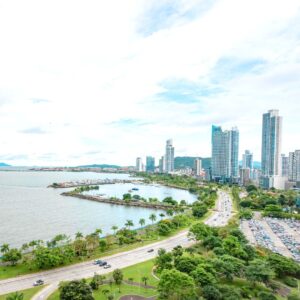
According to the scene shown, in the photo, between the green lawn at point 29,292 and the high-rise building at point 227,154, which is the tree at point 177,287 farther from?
the high-rise building at point 227,154

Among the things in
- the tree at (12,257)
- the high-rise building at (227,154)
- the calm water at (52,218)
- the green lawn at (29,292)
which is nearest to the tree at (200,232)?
the calm water at (52,218)

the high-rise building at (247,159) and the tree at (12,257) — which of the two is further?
the high-rise building at (247,159)

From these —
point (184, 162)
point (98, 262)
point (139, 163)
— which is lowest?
point (98, 262)

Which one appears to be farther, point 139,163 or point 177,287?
point 139,163

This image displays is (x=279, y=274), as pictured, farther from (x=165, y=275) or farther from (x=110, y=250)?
(x=110, y=250)

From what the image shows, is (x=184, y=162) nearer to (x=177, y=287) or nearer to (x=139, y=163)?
(x=139, y=163)

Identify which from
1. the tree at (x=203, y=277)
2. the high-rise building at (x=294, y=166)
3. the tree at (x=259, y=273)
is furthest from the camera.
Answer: the high-rise building at (x=294, y=166)

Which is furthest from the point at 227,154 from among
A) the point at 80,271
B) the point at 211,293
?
the point at 211,293

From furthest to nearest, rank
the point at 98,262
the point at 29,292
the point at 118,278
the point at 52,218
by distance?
the point at 52,218, the point at 98,262, the point at 118,278, the point at 29,292
